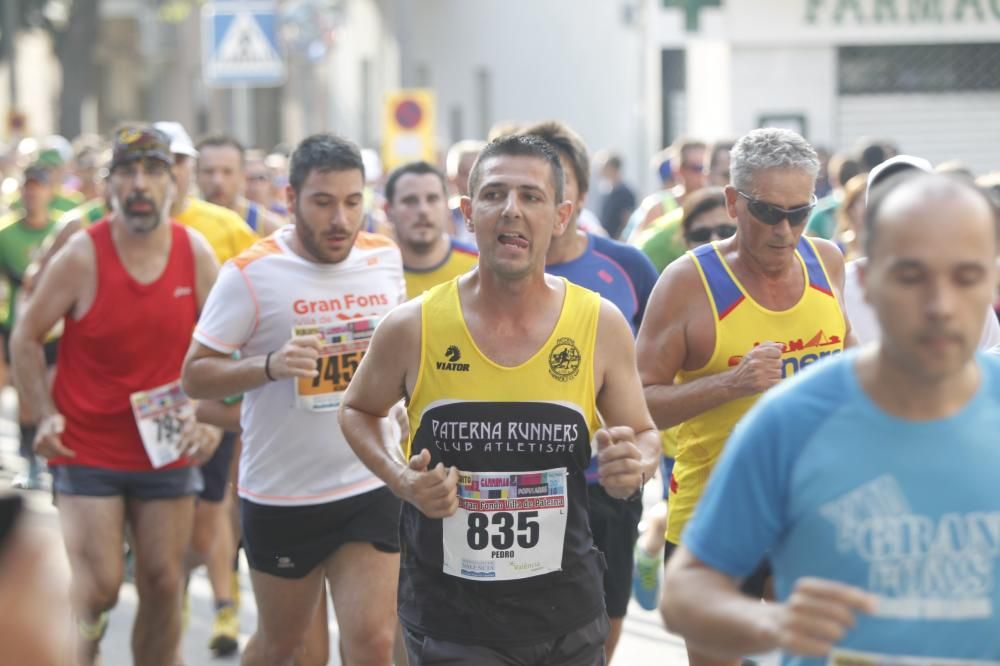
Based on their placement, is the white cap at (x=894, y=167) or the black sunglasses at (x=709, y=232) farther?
the black sunglasses at (x=709, y=232)

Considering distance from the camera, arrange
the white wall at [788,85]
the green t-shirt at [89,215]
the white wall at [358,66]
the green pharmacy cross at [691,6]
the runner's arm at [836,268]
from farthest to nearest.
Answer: the white wall at [358,66] → the white wall at [788,85] → the green pharmacy cross at [691,6] → the green t-shirt at [89,215] → the runner's arm at [836,268]

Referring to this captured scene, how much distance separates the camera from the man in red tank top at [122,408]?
22.5ft

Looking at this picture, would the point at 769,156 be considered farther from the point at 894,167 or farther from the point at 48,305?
the point at 48,305

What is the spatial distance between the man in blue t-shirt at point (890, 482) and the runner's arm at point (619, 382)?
164cm

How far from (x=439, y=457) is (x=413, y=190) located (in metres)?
3.80

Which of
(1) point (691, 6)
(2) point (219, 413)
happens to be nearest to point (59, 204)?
(2) point (219, 413)

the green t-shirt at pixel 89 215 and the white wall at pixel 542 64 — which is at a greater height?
the white wall at pixel 542 64

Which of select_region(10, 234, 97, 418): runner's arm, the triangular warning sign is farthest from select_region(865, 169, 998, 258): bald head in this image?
the triangular warning sign

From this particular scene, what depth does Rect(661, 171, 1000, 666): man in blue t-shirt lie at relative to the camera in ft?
9.45

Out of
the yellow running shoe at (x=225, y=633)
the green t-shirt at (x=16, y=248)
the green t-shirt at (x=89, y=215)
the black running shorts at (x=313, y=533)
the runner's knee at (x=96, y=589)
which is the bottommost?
the yellow running shoe at (x=225, y=633)

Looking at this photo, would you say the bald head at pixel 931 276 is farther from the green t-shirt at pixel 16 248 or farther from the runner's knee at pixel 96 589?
the green t-shirt at pixel 16 248

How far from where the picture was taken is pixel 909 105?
74.8ft

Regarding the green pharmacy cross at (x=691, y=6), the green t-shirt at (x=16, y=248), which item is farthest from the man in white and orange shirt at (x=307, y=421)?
the green pharmacy cross at (x=691, y=6)

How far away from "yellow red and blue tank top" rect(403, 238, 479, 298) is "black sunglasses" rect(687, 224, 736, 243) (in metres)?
1.02
